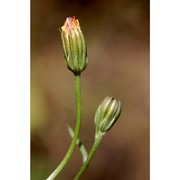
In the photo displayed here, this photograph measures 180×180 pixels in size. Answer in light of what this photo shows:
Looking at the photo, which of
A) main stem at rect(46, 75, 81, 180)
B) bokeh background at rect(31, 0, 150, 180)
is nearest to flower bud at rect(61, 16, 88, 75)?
main stem at rect(46, 75, 81, 180)

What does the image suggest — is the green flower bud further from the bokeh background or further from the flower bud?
the bokeh background

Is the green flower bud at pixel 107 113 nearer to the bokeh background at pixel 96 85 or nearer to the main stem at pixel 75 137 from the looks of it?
the main stem at pixel 75 137

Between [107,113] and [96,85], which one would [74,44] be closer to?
[107,113]

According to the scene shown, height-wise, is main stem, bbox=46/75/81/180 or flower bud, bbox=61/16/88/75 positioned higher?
flower bud, bbox=61/16/88/75

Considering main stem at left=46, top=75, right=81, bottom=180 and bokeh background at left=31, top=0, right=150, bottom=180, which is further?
bokeh background at left=31, top=0, right=150, bottom=180
